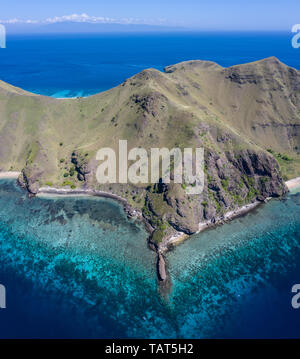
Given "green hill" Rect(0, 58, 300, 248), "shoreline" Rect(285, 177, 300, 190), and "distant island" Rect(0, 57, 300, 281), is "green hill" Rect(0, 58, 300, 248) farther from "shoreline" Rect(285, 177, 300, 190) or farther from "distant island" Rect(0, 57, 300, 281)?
"shoreline" Rect(285, 177, 300, 190)

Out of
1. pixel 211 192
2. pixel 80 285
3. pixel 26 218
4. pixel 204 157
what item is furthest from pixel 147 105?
pixel 80 285

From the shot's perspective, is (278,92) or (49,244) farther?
(278,92)

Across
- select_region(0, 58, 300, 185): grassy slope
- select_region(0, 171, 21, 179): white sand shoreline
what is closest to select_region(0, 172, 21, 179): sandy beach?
select_region(0, 171, 21, 179): white sand shoreline

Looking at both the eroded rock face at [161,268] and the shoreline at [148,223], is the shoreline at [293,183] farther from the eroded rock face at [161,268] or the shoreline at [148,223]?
the eroded rock face at [161,268]

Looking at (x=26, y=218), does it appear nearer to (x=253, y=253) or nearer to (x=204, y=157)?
(x=204, y=157)

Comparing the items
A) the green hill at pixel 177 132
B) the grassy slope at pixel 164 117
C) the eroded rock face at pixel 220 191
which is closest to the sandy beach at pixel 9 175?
the grassy slope at pixel 164 117
